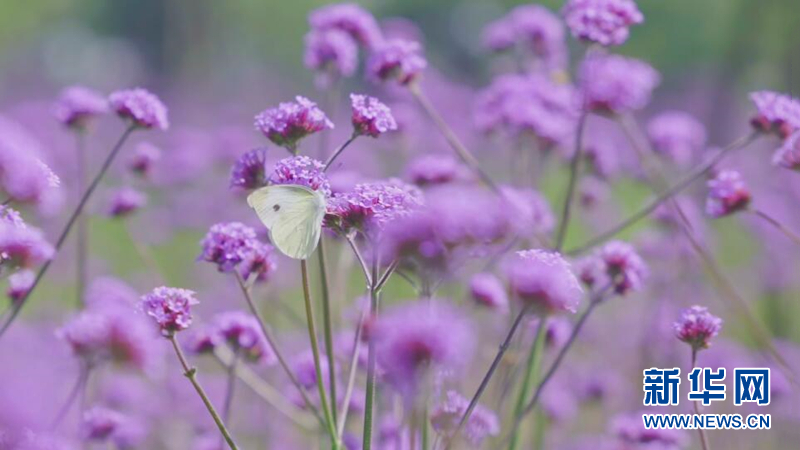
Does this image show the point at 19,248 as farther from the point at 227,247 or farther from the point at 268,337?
the point at 268,337

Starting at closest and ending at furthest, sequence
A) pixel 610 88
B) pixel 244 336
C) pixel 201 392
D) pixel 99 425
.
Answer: pixel 201 392, pixel 244 336, pixel 99 425, pixel 610 88

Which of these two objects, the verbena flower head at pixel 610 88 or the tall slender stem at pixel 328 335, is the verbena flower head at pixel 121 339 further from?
the verbena flower head at pixel 610 88

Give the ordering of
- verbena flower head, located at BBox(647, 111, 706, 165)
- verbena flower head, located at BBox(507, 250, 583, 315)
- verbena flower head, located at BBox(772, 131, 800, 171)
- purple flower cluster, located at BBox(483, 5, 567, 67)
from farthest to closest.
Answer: verbena flower head, located at BBox(647, 111, 706, 165) < purple flower cluster, located at BBox(483, 5, 567, 67) < verbena flower head, located at BBox(772, 131, 800, 171) < verbena flower head, located at BBox(507, 250, 583, 315)

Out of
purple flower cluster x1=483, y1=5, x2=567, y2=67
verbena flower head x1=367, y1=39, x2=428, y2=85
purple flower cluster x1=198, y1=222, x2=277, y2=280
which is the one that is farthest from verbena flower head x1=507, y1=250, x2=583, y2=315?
purple flower cluster x1=483, y1=5, x2=567, y2=67

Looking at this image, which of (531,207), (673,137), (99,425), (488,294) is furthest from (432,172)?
(673,137)

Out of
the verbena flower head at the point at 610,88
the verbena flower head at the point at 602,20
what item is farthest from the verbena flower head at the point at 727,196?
the verbena flower head at the point at 602,20

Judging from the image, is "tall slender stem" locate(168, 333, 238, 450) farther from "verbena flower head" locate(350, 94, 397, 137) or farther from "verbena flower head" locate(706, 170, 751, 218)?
A: "verbena flower head" locate(706, 170, 751, 218)
